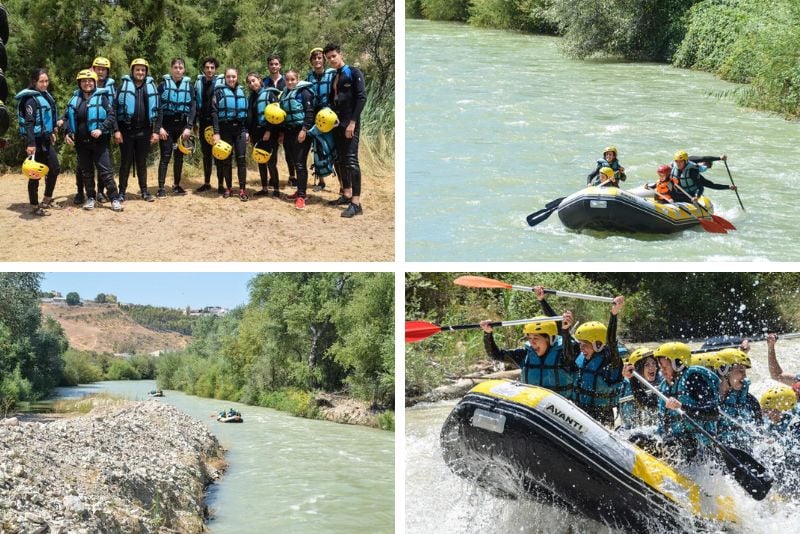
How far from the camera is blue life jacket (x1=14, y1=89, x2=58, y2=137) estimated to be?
22.3ft

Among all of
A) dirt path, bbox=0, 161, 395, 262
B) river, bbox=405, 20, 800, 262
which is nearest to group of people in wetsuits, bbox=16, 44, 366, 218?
dirt path, bbox=0, 161, 395, 262

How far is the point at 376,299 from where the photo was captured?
12.1 m

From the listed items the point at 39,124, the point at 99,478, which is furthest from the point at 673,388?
the point at 39,124

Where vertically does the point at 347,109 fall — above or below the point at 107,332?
above

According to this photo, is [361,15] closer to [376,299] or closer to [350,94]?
[376,299]

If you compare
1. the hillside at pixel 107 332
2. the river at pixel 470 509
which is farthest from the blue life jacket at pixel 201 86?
the hillside at pixel 107 332

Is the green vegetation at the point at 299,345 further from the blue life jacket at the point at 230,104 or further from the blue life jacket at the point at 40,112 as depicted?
the blue life jacket at the point at 40,112

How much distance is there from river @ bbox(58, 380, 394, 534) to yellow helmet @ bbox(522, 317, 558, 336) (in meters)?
2.91

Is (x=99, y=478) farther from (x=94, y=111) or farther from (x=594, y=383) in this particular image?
(x=594, y=383)

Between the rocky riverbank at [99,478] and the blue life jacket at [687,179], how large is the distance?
192 inches

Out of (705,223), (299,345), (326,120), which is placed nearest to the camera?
(326,120)

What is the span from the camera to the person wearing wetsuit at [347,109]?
22.0 ft

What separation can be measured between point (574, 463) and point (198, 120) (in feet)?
14.4

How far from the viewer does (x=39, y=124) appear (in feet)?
22.5
